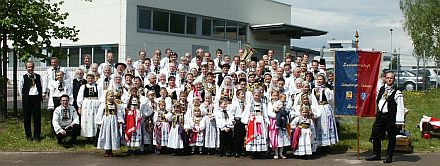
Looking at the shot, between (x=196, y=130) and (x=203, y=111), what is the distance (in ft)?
1.43

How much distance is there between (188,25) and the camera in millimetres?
30516

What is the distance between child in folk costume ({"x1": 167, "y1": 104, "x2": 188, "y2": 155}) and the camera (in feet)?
39.0

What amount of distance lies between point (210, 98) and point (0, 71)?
23.7 feet

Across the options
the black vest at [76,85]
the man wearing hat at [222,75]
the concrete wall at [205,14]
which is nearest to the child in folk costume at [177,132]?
the man wearing hat at [222,75]

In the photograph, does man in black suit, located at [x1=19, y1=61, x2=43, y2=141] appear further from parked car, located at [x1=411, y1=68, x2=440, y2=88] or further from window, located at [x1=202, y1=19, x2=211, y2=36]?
parked car, located at [x1=411, y1=68, x2=440, y2=88]

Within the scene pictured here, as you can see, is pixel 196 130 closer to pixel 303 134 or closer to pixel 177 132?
pixel 177 132

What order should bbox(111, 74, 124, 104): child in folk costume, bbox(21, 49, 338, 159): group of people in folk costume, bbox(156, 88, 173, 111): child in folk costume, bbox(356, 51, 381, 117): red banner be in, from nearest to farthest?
bbox(356, 51, 381, 117): red banner → bbox(21, 49, 338, 159): group of people in folk costume → bbox(111, 74, 124, 104): child in folk costume → bbox(156, 88, 173, 111): child in folk costume

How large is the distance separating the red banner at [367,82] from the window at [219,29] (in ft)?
70.5

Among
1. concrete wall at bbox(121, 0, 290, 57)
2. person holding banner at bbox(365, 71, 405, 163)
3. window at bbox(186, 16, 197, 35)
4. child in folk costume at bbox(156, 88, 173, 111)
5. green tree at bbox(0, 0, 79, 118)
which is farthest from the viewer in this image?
window at bbox(186, 16, 197, 35)

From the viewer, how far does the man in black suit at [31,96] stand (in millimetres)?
13102

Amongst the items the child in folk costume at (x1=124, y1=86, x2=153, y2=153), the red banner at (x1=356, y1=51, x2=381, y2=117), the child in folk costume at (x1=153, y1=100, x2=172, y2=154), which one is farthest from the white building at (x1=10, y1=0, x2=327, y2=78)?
the red banner at (x1=356, y1=51, x2=381, y2=117)

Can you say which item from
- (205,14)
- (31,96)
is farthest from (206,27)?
(31,96)

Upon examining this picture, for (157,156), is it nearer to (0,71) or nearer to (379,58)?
(379,58)

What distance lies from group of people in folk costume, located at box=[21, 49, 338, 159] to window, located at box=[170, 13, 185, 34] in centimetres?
1640
